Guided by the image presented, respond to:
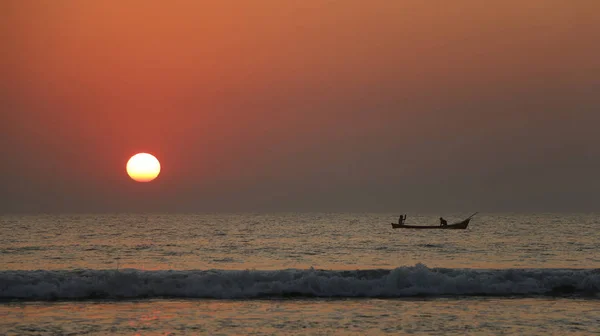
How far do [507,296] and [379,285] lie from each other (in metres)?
5.14

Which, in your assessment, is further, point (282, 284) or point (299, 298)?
point (282, 284)

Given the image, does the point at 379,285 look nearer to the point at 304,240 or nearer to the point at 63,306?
the point at 63,306

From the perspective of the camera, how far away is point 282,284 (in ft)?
96.0

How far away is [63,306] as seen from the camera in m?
24.8

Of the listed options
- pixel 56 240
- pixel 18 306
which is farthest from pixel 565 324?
pixel 56 240

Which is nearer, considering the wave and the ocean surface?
the ocean surface

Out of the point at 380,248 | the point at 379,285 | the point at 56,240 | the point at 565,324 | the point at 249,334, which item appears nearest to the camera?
the point at 249,334

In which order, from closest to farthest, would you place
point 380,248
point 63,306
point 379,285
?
1. point 63,306
2. point 379,285
3. point 380,248

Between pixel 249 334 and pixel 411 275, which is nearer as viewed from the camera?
pixel 249 334

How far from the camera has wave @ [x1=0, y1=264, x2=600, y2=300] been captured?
28172 millimetres

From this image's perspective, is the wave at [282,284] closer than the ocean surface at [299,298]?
No

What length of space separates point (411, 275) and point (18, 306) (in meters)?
15.4

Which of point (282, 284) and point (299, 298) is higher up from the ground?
point (282, 284)

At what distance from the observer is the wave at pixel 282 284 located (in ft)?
92.4
